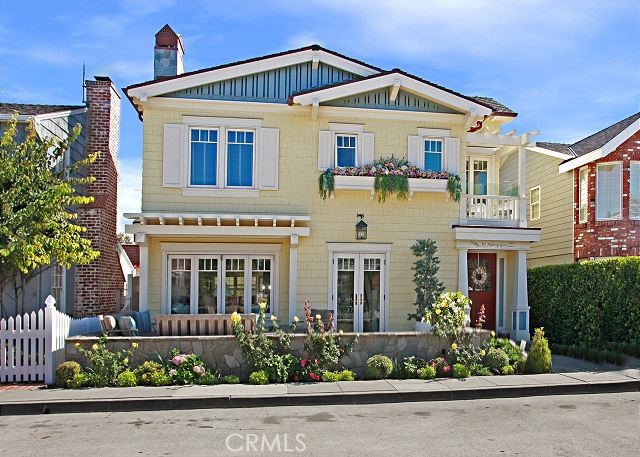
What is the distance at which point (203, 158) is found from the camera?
14.0 meters

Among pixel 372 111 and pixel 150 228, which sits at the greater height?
pixel 372 111

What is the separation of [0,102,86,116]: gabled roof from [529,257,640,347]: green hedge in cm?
1288

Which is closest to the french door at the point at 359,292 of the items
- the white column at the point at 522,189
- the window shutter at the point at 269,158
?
the window shutter at the point at 269,158

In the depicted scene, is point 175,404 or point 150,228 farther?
point 150,228

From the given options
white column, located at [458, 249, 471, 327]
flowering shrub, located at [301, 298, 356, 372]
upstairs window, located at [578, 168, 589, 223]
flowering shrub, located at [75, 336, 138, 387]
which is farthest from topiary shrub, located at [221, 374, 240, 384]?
upstairs window, located at [578, 168, 589, 223]

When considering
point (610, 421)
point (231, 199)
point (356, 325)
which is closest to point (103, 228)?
point (231, 199)

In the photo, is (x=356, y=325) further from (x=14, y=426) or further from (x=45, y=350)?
(x=14, y=426)

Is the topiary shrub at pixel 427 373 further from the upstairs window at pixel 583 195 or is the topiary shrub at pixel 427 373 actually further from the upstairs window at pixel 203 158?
the upstairs window at pixel 583 195

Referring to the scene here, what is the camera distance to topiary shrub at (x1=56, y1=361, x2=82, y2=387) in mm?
9664

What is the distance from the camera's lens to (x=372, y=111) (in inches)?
563

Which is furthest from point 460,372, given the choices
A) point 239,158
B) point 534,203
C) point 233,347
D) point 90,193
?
point 534,203

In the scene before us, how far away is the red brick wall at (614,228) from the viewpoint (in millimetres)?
16156

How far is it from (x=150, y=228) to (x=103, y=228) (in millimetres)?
1990

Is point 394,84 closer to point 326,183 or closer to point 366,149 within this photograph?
point 366,149
